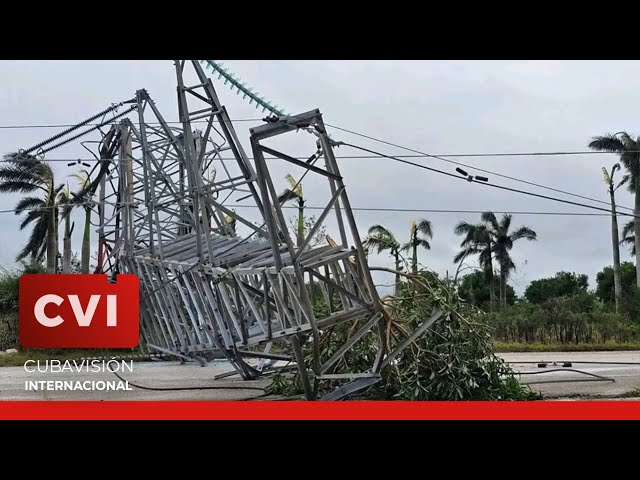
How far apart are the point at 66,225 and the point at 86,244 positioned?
1.18m

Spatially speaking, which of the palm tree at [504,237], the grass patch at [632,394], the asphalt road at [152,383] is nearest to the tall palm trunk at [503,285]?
the palm tree at [504,237]

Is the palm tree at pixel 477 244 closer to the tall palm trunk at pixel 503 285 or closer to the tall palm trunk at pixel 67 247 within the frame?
the tall palm trunk at pixel 503 285

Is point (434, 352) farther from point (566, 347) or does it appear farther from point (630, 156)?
point (566, 347)

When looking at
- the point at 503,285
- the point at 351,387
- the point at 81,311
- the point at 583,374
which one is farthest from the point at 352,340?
→ the point at 583,374

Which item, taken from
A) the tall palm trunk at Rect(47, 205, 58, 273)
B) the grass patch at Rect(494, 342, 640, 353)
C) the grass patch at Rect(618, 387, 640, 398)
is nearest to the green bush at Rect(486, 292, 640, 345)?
the grass patch at Rect(494, 342, 640, 353)

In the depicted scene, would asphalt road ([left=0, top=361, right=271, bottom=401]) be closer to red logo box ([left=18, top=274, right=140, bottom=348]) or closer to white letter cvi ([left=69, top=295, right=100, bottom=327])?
red logo box ([left=18, top=274, right=140, bottom=348])

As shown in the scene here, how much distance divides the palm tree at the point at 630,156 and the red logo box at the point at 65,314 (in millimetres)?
8808

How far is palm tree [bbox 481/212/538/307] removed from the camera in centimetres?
1591

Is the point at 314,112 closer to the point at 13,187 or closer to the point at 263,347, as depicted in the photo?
the point at 13,187

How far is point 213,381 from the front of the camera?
19.4 metres

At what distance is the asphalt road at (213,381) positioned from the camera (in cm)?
1374

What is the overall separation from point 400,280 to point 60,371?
6732 millimetres

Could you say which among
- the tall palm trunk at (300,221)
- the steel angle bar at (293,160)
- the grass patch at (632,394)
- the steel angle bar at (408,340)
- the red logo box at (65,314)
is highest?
the steel angle bar at (293,160)

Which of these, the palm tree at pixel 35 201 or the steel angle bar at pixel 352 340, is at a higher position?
the palm tree at pixel 35 201
